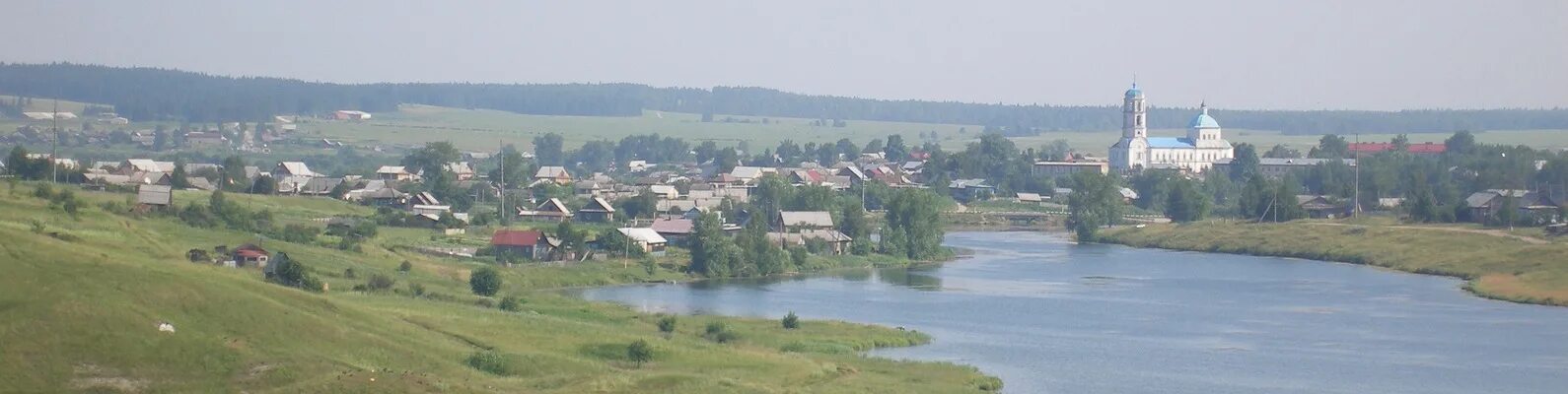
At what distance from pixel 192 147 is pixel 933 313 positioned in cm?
9059

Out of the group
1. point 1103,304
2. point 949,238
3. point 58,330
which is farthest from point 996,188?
point 58,330

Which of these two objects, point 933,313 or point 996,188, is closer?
point 933,313

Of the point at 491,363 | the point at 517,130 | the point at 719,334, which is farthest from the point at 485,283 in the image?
the point at 517,130

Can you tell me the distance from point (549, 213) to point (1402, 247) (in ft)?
90.1

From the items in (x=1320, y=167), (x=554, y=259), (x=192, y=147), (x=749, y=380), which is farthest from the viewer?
(x=192, y=147)

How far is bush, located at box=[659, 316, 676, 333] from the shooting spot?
1345 inches

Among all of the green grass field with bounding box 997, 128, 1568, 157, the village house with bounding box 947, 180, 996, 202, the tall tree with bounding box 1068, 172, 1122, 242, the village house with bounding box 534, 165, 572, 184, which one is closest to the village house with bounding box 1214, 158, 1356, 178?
the village house with bounding box 947, 180, 996, 202

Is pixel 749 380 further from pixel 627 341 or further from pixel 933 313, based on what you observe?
pixel 933 313

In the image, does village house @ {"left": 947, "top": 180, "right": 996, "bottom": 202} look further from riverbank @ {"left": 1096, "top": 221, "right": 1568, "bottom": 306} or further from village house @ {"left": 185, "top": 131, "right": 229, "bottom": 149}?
village house @ {"left": 185, "top": 131, "right": 229, "bottom": 149}

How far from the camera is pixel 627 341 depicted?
3044 centimetres

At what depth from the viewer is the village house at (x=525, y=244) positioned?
50.3 meters

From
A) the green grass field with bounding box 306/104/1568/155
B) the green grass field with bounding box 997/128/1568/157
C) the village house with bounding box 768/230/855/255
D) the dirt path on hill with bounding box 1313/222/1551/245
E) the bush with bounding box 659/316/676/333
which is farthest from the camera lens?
the green grass field with bounding box 997/128/1568/157

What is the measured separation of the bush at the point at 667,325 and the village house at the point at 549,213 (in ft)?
104

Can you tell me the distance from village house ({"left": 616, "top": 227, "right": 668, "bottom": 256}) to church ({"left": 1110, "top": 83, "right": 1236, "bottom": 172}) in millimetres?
56949
